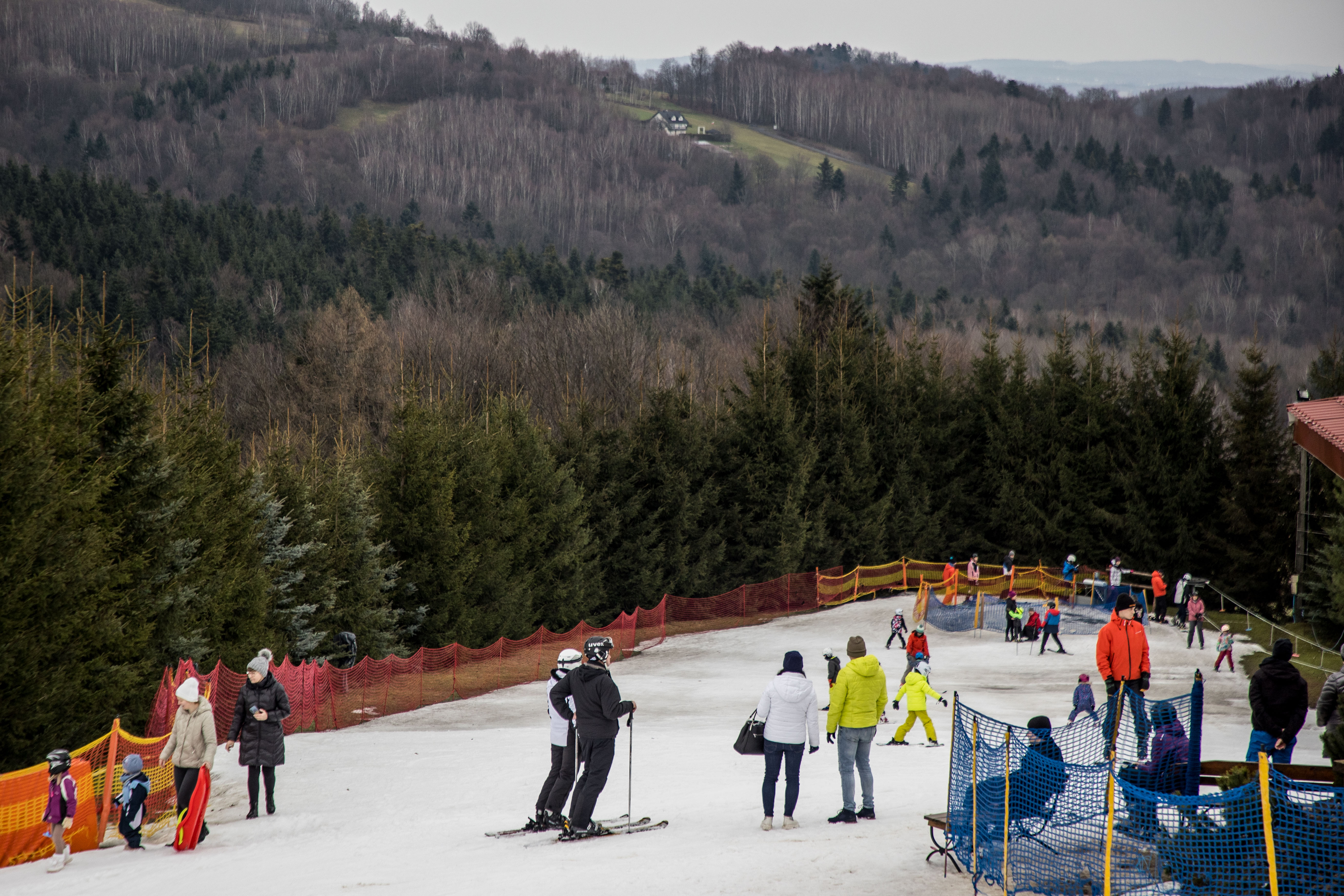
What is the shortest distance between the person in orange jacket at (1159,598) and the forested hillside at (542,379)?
4082mm

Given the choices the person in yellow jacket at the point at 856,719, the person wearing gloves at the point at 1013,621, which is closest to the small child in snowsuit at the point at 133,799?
the person in yellow jacket at the point at 856,719

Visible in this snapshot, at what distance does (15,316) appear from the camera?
1744cm

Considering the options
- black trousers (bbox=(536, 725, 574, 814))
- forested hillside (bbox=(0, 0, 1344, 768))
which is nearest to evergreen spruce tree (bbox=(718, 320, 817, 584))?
forested hillside (bbox=(0, 0, 1344, 768))

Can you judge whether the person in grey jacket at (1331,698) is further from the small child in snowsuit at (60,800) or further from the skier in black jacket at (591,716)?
the small child in snowsuit at (60,800)

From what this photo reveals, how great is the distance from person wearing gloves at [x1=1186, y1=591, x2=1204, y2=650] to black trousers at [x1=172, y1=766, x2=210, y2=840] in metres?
21.8

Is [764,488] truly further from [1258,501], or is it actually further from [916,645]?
[916,645]

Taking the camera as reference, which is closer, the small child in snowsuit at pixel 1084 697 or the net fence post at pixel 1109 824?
the net fence post at pixel 1109 824

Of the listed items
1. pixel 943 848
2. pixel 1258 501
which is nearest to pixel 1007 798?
pixel 943 848

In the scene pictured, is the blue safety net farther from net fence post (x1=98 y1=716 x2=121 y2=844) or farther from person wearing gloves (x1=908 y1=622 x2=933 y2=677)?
person wearing gloves (x1=908 y1=622 x2=933 y2=677)

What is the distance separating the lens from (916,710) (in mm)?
16469

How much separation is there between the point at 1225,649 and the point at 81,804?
2040 cm

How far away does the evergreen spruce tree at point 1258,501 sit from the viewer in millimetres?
39312

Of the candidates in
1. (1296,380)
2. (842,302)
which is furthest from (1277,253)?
(842,302)

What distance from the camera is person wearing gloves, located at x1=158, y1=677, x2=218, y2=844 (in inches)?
437
